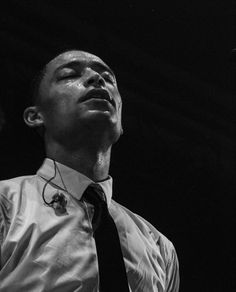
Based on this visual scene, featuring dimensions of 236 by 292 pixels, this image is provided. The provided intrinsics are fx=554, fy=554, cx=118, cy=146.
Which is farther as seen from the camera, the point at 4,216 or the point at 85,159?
the point at 85,159

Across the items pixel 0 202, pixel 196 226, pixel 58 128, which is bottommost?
pixel 196 226

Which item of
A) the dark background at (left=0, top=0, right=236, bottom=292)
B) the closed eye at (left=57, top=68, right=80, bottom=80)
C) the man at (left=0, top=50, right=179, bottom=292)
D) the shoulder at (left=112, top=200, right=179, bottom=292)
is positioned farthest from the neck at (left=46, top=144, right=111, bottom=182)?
the dark background at (left=0, top=0, right=236, bottom=292)

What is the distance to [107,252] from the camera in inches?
51.7

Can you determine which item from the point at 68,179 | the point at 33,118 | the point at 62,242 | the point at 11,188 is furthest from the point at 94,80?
the point at 62,242

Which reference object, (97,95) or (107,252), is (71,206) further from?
(97,95)

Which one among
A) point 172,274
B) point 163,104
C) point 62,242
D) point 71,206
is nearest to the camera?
point 62,242

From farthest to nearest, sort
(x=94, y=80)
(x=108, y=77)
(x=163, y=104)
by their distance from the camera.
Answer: (x=163, y=104) → (x=108, y=77) → (x=94, y=80)

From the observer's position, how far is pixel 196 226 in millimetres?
2418

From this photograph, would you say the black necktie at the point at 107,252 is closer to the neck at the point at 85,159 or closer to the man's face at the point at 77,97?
the neck at the point at 85,159

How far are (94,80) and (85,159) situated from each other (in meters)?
0.25

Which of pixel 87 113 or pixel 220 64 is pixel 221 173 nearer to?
pixel 220 64

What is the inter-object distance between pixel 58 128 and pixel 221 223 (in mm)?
1082

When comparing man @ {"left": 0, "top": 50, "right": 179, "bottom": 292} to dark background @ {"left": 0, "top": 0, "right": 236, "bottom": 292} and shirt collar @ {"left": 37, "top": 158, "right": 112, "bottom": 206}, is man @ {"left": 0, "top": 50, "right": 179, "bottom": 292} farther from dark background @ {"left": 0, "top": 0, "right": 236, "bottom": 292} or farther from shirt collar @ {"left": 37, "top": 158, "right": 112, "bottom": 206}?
dark background @ {"left": 0, "top": 0, "right": 236, "bottom": 292}

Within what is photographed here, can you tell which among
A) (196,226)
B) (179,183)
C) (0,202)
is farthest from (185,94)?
(0,202)
